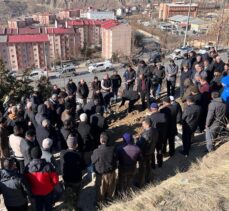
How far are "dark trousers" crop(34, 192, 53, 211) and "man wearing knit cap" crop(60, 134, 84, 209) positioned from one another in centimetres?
46

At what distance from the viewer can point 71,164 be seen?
5.72 meters

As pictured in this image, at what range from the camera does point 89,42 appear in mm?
84688

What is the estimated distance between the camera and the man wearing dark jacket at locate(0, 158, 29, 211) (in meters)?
4.89

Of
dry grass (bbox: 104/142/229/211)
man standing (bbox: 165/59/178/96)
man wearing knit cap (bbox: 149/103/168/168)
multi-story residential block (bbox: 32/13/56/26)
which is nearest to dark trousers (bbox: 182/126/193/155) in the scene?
man wearing knit cap (bbox: 149/103/168/168)

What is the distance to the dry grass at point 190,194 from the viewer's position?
15.5 feet

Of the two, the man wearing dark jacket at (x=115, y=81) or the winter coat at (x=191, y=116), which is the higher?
the winter coat at (x=191, y=116)

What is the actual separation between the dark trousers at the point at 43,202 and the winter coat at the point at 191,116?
3.47 meters

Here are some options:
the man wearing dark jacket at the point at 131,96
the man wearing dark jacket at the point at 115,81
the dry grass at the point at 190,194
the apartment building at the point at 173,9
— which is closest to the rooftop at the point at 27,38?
the apartment building at the point at 173,9

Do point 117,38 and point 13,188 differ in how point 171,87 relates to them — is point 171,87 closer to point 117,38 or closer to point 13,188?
point 13,188

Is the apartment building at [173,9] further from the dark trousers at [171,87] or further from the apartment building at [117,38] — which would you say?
the dark trousers at [171,87]

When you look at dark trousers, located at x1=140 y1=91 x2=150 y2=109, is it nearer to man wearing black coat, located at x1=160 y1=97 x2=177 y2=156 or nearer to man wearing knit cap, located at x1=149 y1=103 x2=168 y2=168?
man wearing black coat, located at x1=160 y1=97 x2=177 y2=156

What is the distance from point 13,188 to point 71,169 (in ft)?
3.72

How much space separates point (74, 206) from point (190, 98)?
3430 mm

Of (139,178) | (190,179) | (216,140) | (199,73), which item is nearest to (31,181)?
(139,178)
